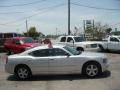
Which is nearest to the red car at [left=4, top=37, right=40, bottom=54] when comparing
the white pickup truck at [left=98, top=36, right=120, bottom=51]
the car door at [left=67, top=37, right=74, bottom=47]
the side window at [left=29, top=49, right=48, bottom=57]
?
the car door at [left=67, top=37, right=74, bottom=47]

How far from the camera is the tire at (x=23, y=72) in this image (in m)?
12.1

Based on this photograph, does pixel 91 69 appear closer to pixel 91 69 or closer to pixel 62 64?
pixel 91 69

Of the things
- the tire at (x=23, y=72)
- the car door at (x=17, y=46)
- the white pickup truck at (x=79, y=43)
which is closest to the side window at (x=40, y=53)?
the tire at (x=23, y=72)

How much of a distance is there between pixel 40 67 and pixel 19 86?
1.49 metres

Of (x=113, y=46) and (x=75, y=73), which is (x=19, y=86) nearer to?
(x=75, y=73)

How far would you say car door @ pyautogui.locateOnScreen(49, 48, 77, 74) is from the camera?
11805 millimetres

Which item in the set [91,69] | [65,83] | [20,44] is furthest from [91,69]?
[20,44]

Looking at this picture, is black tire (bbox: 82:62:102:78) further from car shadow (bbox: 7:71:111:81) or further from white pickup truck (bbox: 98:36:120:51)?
white pickup truck (bbox: 98:36:120:51)

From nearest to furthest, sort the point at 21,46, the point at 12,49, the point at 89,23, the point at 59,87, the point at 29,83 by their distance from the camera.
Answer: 1. the point at 59,87
2. the point at 29,83
3. the point at 21,46
4. the point at 12,49
5. the point at 89,23

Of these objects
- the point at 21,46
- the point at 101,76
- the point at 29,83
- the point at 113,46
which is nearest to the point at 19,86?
the point at 29,83

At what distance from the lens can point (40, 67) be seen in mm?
11984

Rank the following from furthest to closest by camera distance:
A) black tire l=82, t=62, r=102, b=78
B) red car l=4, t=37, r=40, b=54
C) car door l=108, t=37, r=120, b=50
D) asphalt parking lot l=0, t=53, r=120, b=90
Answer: car door l=108, t=37, r=120, b=50 → red car l=4, t=37, r=40, b=54 → black tire l=82, t=62, r=102, b=78 → asphalt parking lot l=0, t=53, r=120, b=90

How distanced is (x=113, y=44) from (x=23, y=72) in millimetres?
14799

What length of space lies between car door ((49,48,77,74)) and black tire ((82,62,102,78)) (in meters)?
0.44
